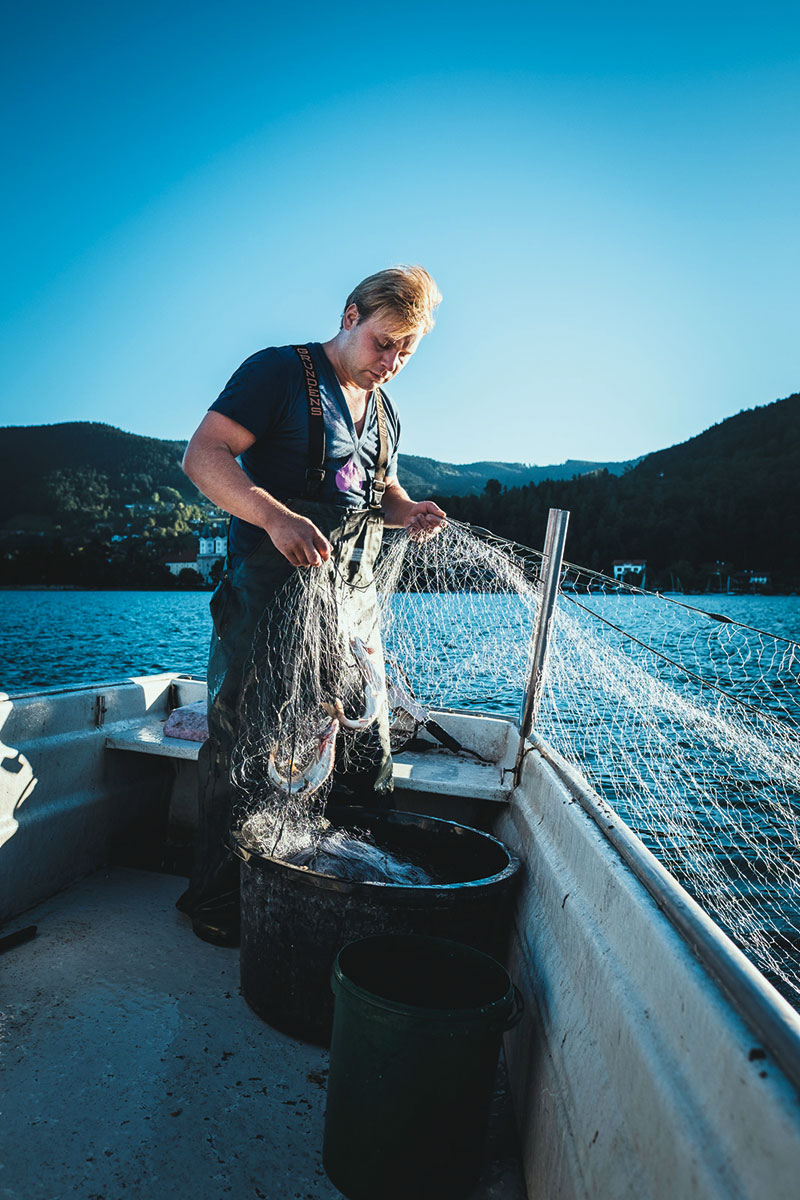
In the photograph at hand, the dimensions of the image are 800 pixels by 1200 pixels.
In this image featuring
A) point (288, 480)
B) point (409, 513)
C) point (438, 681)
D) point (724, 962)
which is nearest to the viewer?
point (724, 962)

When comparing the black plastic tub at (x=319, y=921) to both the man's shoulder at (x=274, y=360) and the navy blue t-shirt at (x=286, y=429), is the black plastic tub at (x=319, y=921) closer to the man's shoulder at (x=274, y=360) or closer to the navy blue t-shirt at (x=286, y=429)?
the navy blue t-shirt at (x=286, y=429)

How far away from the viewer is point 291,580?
264 centimetres

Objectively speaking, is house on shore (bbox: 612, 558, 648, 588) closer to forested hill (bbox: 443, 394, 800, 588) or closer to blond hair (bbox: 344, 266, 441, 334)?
forested hill (bbox: 443, 394, 800, 588)

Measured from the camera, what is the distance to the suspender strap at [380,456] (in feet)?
9.63

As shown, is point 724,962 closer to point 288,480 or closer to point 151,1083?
point 151,1083

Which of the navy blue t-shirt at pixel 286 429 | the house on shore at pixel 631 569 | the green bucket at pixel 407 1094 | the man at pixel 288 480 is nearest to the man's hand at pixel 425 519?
the man at pixel 288 480

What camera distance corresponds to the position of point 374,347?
104 inches

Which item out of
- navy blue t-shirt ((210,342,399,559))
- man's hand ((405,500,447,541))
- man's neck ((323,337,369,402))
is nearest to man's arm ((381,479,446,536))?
man's hand ((405,500,447,541))

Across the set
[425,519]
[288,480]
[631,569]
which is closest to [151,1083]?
[288,480]

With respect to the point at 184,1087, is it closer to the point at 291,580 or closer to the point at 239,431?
the point at 291,580

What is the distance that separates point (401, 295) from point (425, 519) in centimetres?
91

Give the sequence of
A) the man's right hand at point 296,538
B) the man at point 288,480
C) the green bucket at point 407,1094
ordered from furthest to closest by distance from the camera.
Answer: the man at point 288,480 → the man's right hand at point 296,538 → the green bucket at point 407,1094

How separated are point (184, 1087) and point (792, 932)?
14.6 ft

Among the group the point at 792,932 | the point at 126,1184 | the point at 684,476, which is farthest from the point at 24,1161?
the point at 684,476
